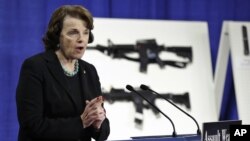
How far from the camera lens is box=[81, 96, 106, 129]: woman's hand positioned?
1.79 m

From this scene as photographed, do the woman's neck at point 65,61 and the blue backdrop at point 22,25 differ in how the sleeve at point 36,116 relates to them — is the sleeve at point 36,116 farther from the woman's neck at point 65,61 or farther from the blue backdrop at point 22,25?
the blue backdrop at point 22,25

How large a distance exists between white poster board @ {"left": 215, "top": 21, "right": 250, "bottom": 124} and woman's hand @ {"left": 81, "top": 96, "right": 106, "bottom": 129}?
2.58 m

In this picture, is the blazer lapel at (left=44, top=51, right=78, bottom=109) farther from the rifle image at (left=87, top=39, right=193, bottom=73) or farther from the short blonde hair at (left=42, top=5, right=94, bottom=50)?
the rifle image at (left=87, top=39, right=193, bottom=73)

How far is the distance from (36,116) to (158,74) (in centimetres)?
234

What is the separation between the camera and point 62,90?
1.89 metres

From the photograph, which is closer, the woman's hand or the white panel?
the woman's hand

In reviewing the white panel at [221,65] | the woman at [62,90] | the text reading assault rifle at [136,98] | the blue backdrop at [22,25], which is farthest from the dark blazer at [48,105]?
the white panel at [221,65]

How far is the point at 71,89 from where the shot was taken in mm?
1922

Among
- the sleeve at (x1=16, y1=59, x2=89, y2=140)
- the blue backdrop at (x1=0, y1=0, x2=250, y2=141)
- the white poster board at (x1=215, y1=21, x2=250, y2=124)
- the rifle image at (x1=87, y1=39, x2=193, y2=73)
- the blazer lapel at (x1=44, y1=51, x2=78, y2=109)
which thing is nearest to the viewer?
the sleeve at (x1=16, y1=59, x2=89, y2=140)

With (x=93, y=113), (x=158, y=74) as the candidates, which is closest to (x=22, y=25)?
(x=158, y=74)

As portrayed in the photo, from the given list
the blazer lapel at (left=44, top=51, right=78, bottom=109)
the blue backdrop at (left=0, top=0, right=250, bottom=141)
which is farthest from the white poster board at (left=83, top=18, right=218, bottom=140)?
the blazer lapel at (left=44, top=51, right=78, bottom=109)

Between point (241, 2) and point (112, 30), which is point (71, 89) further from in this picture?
point (241, 2)

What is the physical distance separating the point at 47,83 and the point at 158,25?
2364 mm

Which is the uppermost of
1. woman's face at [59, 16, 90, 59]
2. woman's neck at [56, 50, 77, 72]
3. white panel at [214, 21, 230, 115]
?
woman's face at [59, 16, 90, 59]
